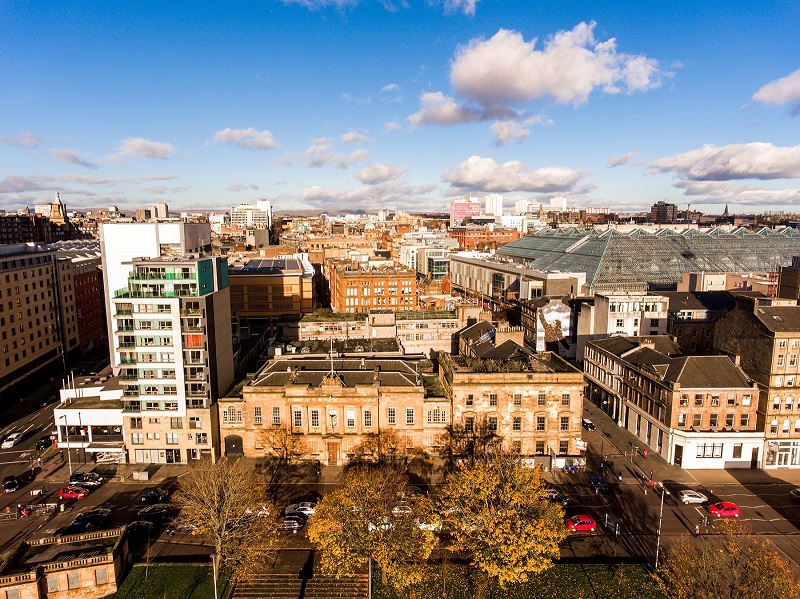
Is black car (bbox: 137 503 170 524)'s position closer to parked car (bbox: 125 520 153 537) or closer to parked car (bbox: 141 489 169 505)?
parked car (bbox: 125 520 153 537)

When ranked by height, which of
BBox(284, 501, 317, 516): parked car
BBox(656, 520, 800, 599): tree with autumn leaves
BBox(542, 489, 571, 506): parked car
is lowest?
BBox(542, 489, 571, 506): parked car

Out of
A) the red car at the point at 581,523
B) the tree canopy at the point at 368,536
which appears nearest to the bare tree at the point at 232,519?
the tree canopy at the point at 368,536

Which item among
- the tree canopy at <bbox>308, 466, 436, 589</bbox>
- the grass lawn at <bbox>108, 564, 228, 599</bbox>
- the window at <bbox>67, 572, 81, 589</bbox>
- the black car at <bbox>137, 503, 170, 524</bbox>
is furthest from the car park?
the tree canopy at <bbox>308, 466, 436, 589</bbox>

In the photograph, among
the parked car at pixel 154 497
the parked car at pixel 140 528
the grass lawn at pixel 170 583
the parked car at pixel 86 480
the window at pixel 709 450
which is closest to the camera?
the grass lawn at pixel 170 583

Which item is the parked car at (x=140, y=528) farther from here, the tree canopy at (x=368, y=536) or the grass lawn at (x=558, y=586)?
the grass lawn at (x=558, y=586)

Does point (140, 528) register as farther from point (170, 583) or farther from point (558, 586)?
point (558, 586)
